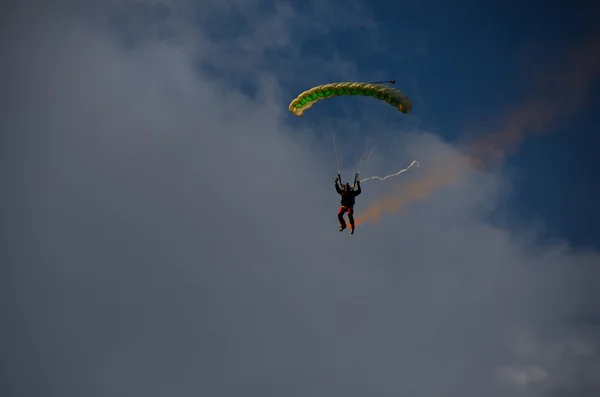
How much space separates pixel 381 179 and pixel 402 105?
347cm

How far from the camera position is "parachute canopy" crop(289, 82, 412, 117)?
32.6 m

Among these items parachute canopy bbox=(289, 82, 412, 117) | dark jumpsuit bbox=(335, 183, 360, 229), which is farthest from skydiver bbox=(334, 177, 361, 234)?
parachute canopy bbox=(289, 82, 412, 117)

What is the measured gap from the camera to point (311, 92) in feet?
111

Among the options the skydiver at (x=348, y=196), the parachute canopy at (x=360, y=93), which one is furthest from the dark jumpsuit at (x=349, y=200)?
the parachute canopy at (x=360, y=93)

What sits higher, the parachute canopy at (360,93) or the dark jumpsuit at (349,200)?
the parachute canopy at (360,93)

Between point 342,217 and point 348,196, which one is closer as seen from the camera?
point 348,196

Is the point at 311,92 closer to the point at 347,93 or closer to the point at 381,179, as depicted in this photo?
the point at 347,93

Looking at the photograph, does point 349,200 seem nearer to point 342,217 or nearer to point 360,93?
point 342,217

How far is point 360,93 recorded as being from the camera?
33125 mm

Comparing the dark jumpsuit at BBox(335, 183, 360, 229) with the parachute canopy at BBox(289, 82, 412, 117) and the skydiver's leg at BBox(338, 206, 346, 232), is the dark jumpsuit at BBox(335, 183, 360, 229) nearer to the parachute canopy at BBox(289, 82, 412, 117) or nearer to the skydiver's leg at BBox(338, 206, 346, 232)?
the skydiver's leg at BBox(338, 206, 346, 232)

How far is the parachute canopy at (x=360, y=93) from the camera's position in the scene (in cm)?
3259

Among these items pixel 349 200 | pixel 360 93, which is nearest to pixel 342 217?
pixel 349 200

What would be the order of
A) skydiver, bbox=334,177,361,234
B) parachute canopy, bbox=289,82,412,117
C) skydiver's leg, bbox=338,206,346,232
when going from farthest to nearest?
skydiver's leg, bbox=338,206,346,232
skydiver, bbox=334,177,361,234
parachute canopy, bbox=289,82,412,117

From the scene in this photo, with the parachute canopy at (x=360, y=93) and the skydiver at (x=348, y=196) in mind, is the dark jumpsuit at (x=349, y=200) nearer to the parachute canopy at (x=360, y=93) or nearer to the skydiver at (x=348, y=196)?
the skydiver at (x=348, y=196)
